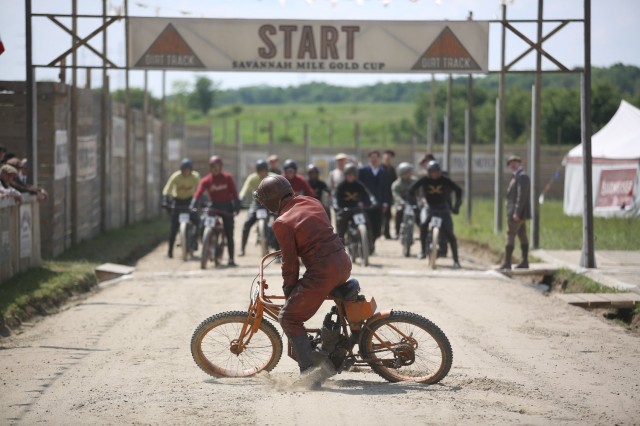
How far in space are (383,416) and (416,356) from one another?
56.3 inches

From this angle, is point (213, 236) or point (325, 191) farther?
point (325, 191)

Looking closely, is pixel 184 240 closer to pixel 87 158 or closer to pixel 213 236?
pixel 213 236

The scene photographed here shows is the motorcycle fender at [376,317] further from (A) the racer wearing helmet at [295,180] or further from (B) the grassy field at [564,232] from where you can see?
(B) the grassy field at [564,232]

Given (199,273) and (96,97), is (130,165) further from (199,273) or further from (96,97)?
(199,273)

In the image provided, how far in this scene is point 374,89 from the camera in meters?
177

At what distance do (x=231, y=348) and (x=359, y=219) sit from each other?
1135 centimetres

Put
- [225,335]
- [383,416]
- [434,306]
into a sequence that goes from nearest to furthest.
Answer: [383,416]
[225,335]
[434,306]

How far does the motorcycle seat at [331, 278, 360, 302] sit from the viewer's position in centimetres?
941

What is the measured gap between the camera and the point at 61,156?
2194cm

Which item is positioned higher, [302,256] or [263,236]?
[302,256]

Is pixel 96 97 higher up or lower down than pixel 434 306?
higher up

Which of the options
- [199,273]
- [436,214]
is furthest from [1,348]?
[436,214]

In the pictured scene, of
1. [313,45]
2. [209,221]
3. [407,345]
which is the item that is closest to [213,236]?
[209,221]

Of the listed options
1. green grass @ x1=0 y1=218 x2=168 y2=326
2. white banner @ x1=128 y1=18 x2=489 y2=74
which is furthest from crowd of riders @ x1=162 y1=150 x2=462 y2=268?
white banner @ x1=128 y1=18 x2=489 y2=74
